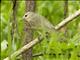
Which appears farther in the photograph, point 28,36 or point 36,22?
point 28,36

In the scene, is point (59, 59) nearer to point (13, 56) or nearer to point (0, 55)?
point (13, 56)

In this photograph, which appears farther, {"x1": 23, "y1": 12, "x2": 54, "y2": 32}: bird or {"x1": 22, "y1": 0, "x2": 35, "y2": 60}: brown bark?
{"x1": 22, "y1": 0, "x2": 35, "y2": 60}: brown bark

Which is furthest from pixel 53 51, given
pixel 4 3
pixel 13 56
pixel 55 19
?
pixel 4 3

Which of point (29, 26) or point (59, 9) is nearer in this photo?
point (29, 26)

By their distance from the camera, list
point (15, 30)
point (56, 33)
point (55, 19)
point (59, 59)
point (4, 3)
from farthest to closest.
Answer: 1. point (4, 3)
2. point (55, 19)
3. point (15, 30)
4. point (59, 59)
5. point (56, 33)

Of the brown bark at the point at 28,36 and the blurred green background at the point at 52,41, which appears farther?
the brown bark at the point at 28,36

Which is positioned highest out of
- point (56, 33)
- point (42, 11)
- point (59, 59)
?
point (42, 11)

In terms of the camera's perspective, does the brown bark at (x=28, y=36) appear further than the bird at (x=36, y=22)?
Yes

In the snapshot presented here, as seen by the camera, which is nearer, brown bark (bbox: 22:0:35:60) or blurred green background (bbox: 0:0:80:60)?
blurred green background (bbox: 0:0:80:60)

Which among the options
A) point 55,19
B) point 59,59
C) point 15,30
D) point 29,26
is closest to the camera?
point 29,26

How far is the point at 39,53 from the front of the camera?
5.69ft

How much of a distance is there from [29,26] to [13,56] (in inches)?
6.5

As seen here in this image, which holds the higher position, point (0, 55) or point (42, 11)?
point (42, 11)

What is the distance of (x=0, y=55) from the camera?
6.49ft
